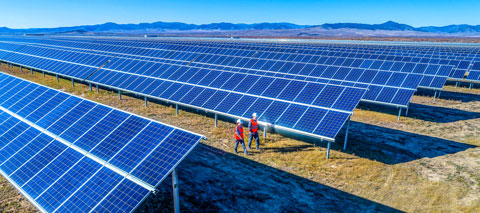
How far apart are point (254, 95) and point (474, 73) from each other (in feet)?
95.9

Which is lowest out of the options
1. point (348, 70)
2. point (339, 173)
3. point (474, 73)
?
point (339, 173)

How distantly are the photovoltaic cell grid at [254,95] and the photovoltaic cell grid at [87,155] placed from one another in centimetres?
697

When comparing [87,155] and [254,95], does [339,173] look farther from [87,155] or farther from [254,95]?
[87,155]

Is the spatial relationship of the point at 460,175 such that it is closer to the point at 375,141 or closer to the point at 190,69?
the point at 375,141

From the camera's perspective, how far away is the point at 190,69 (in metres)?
23.0

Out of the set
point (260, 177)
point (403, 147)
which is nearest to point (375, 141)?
point (403, 147)

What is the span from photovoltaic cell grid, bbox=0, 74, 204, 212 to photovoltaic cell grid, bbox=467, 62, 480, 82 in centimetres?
3451

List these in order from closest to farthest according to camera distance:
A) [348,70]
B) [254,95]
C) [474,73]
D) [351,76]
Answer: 1. [254,95]
2. [351,76]
3. [348,70]
4. [474,73]

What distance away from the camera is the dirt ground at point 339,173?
10352 mm

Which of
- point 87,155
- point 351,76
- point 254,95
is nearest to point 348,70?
point 351,76

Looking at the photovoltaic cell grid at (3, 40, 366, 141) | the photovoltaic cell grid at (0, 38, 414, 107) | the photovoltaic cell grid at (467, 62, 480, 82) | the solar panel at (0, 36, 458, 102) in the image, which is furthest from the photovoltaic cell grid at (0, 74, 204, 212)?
the photovoltaic cell grid at (467, 62, 480, 82)

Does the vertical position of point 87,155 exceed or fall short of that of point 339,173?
it exceeds it

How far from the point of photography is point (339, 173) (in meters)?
12.5

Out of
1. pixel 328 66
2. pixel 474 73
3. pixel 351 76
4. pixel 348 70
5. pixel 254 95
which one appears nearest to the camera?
pixel 254 95
